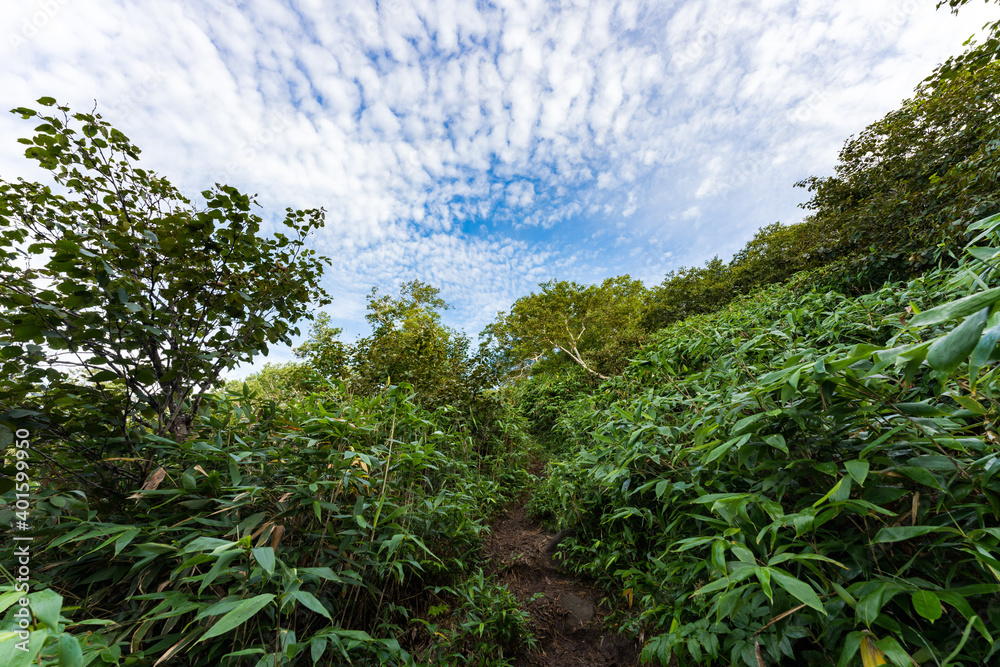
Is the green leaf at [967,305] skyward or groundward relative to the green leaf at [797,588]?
skyward

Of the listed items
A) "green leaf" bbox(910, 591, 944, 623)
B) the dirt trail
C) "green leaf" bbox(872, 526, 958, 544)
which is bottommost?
the dirt trail

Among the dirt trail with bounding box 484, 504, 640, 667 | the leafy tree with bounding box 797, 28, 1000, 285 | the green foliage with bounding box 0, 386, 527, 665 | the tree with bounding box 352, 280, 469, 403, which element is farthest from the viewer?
the tree with bounding box 352, 280, 469, 403

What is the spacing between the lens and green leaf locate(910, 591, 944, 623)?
776 mm

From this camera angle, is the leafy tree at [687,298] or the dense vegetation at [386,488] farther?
the leafy tree at [687,298]

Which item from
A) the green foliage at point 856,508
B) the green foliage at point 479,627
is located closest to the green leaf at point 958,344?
the green foliage at point 856,508

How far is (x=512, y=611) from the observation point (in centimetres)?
197

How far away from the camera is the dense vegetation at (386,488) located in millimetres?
903

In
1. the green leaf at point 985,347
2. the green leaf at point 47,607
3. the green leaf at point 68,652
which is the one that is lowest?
the green leaf at point 985,347

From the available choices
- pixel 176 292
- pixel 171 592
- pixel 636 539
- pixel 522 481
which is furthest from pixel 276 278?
pixel 522 481

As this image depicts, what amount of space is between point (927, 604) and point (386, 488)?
195 cm

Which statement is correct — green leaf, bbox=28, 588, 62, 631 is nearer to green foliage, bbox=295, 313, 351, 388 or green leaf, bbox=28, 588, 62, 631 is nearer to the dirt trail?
the dirt trail

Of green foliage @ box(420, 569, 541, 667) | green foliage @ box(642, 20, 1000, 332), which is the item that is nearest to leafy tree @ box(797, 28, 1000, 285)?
green foliage @ box(642, 20, 1000, 332)

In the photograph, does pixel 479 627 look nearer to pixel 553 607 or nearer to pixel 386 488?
pixel 553 607

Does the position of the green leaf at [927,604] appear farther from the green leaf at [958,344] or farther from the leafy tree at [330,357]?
the leafy tree at [330,357]
